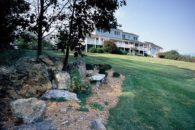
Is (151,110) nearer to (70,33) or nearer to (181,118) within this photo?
(181,118)

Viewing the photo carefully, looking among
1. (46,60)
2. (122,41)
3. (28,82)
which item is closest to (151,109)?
(28,82)

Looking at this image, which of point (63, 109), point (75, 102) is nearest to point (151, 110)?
point (75, 102)

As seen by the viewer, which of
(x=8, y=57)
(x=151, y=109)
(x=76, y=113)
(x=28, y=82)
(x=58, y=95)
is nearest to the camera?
(x=76, y=113)

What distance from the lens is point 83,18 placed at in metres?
14.1

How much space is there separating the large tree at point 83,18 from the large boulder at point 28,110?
20.5ft

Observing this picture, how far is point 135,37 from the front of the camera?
268ft

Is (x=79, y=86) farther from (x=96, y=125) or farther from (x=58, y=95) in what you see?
(x=96, y=125)

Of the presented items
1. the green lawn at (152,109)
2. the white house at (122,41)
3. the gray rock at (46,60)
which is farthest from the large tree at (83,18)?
the white house at (122,41)

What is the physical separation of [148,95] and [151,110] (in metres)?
2.51

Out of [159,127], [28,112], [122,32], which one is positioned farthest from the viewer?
[122,32]

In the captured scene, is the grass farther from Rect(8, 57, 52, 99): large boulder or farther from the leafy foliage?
the leafy foliage

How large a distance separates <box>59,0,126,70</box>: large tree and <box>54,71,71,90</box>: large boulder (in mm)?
2560

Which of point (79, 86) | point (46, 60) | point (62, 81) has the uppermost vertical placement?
point (46, 60)

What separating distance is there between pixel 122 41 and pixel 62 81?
60395 millimetres
